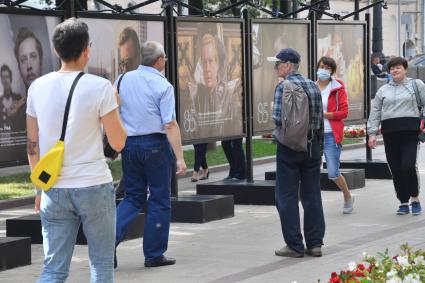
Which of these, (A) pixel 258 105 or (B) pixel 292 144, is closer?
(B) pixel 292 144

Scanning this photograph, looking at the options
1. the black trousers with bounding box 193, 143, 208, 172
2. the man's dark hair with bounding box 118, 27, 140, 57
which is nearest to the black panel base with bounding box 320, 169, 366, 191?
the black trousers with bounding box 193, 143, 208, 172

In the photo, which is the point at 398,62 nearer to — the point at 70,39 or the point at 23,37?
the point at 23,37

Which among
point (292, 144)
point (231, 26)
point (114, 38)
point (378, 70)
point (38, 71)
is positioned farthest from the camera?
point (378, 70)

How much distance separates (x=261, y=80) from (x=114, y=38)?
3.31 m

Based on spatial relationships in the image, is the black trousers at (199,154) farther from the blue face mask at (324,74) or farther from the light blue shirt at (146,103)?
the light blue shirt at (146,103)

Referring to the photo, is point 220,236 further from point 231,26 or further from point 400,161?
point 231,26

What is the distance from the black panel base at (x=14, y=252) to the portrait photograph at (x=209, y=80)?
11.6ft

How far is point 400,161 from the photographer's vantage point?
12352 mm

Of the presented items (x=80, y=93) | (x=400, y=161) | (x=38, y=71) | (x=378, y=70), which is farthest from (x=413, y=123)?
(x=378, y=70)

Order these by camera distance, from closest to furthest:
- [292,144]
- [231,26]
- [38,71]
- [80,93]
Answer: [80,93] < [292,144] < [38,71] < [231,26]

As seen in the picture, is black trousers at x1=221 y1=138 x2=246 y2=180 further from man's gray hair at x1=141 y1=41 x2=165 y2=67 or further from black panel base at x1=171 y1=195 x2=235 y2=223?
man's gray hair at x1=141 y1=41 x2=165 y2=67

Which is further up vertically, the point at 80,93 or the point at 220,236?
the point at 80,93

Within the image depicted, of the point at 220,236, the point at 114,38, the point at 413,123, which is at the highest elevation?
the point at 114,38

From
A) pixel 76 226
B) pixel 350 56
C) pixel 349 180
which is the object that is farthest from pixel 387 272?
pixel 350 56
